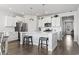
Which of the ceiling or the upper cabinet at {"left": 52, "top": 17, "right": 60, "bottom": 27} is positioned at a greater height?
the ceiling

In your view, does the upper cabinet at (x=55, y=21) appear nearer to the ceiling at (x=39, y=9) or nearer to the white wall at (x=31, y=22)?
the ceiling at (x=39, y=9)

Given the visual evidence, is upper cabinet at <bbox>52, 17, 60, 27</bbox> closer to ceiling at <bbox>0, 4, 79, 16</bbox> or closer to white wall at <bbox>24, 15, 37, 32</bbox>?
ceiling at <bbox>0, 4, 79, 16</bbox>

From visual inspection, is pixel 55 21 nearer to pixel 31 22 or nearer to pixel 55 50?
pixel 31 22

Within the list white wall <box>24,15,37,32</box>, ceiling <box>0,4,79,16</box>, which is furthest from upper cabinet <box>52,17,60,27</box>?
white wall <box>24,15,37,32</box>

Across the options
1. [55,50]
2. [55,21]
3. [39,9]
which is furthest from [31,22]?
[55,50]

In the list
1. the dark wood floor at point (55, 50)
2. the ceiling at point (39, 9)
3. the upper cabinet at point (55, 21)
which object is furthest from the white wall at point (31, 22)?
the dark wood floor at point (55, 50)

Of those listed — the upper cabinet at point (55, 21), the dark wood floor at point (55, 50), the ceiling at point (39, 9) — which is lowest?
the dark wood floor at point (55, 50)

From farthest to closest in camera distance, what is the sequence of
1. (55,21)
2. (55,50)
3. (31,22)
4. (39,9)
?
1. (31,22)
2. (55,50)
3. (55,21)
4. (39,9)

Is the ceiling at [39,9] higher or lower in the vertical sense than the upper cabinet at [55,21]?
higher

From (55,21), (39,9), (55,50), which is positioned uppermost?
(39,9)

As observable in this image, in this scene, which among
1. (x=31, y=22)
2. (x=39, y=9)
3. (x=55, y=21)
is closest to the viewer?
(x=39, y=9)

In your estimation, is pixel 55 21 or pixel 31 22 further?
pixel 31 22

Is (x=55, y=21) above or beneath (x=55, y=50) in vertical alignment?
above
